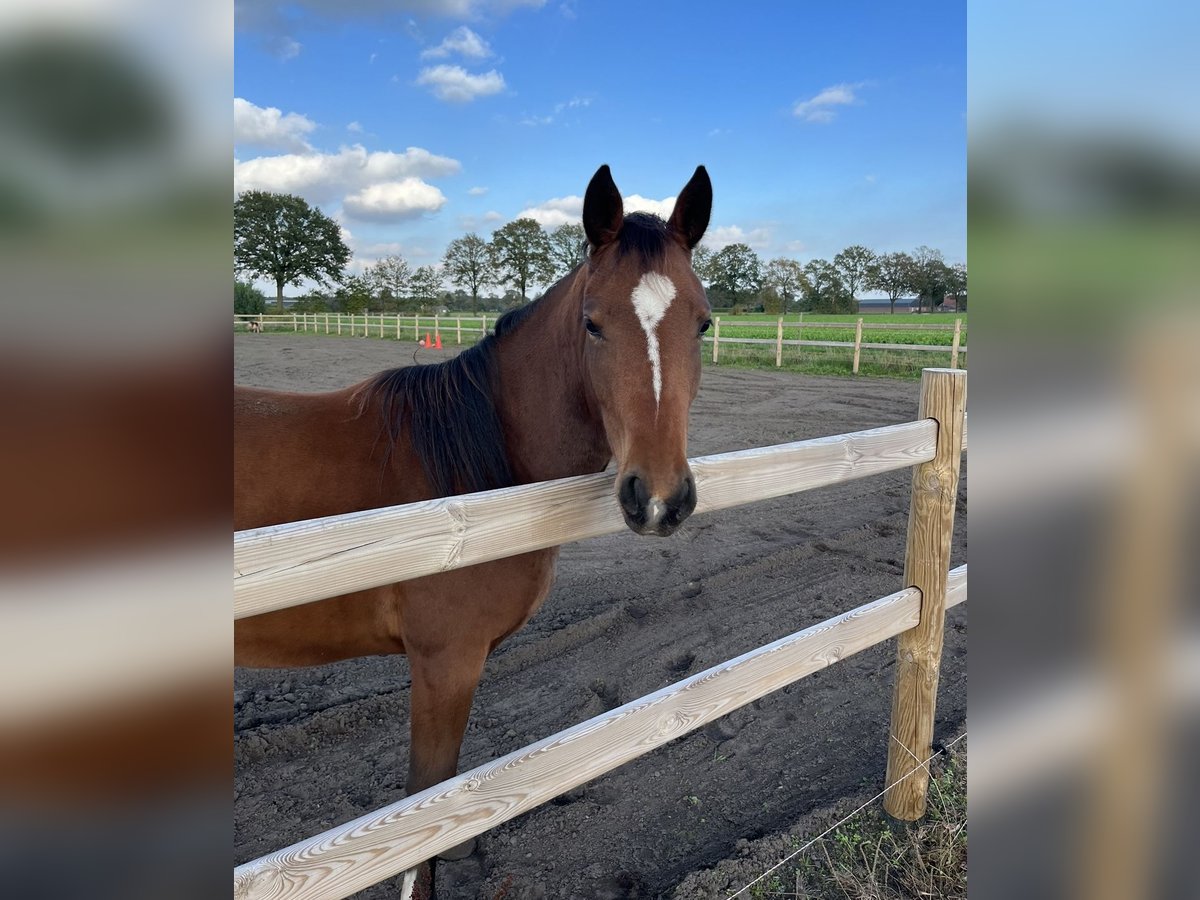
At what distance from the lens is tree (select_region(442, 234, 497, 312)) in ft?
92.1

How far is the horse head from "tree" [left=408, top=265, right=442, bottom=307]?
34.7 meters

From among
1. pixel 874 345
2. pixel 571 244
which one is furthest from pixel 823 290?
pixel 571 244

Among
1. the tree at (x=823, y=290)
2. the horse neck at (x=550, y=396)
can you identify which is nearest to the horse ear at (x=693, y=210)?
the horse neck at (x=550, y=396)

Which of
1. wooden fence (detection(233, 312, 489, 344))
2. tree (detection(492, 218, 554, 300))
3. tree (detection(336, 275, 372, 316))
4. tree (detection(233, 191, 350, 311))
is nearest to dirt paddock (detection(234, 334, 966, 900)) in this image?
tree (detection(233, 191, 350, 311))

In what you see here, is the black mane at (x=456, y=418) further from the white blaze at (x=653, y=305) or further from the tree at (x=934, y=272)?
the tree at (x=934, y=272)

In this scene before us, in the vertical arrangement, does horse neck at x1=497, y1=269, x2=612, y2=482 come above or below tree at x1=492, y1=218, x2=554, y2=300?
below

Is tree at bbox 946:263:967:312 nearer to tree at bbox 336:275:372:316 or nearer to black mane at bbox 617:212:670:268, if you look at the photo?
black mane at bbox 617:212:670:268

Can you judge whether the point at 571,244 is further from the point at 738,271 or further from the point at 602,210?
the point at 738,271

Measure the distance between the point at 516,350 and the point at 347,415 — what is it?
63 centimetres

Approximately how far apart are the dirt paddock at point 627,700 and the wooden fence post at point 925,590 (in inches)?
9.6

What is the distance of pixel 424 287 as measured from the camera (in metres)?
37.4
